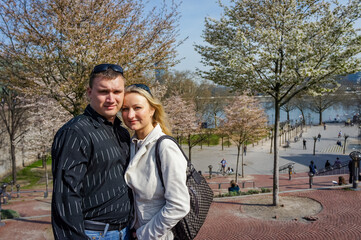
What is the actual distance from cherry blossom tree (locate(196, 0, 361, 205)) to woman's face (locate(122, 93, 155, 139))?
8216mm

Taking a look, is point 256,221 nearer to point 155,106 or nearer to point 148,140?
point 155,106

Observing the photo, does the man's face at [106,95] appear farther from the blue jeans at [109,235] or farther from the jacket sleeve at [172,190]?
the blue jeans at [109,235]

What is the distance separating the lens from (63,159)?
79.0 inches

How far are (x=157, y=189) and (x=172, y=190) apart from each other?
0.56 ft

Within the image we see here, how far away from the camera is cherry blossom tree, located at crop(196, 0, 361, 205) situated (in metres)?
9.95

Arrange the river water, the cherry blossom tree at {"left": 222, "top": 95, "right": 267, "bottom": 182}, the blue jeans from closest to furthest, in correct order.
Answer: the blue jeans, the cherry blossom tree at {"left": 222, "top": 95, "right": 267, "bottom": 182}, the river water

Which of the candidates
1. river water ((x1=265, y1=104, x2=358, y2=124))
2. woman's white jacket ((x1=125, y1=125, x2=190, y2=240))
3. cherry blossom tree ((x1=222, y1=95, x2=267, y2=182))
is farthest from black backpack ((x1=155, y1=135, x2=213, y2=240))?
river water ((x1=265, y1=104, x2=358, y2=124))

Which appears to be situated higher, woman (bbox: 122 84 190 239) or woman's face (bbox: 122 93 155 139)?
woman's face (bbox: 122 93 155 139)

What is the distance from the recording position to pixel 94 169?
2.24 m

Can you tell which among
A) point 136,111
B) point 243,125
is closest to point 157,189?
point 136,111

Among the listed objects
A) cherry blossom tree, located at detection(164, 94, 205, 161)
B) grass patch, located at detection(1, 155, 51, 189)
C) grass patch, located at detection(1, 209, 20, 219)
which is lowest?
grass patch, located at detection(1, 155, 51, 189)

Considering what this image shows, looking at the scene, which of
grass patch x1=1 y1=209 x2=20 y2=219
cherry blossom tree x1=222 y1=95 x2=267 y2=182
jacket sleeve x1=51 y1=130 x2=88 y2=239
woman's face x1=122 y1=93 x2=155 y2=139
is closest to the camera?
jacket sleeve x1=51 y1=130 x2=88 y2=239

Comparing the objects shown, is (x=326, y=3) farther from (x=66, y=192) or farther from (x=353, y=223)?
(x=66, y=192)

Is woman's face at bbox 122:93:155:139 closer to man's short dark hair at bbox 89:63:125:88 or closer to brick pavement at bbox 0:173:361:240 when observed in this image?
man's short dark hair at bbox 89:63:125:88
